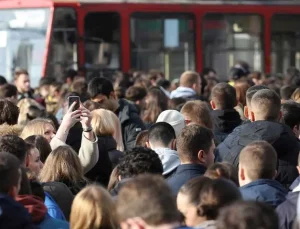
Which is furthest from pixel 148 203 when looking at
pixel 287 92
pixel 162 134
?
pixel 287 92

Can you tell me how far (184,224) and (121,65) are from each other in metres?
15.2

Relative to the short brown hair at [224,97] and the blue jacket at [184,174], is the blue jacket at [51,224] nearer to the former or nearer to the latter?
the blue jacket at [184,174]

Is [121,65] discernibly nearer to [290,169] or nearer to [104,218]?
[290,169]

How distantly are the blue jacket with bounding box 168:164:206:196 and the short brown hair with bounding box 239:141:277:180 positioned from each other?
654mm

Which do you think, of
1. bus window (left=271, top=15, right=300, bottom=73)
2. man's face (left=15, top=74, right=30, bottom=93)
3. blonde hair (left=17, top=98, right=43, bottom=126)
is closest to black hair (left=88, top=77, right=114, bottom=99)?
blonde hair (left=17, top=98, right=43, bottom=126)

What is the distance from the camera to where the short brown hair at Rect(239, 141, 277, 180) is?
6.85 metres

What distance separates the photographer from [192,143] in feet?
25.1

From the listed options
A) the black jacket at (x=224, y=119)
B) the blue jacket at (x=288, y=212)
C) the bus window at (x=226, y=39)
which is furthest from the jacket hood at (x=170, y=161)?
the bus window at (x=226, y=39)

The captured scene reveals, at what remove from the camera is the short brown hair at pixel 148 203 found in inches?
182

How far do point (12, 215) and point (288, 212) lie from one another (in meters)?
1.95

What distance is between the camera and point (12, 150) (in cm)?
724

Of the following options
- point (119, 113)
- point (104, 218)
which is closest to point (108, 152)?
point (119, 113)

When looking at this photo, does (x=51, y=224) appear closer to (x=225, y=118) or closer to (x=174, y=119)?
(x=174, y=119)

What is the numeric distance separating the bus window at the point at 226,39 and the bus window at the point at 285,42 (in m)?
0.55
